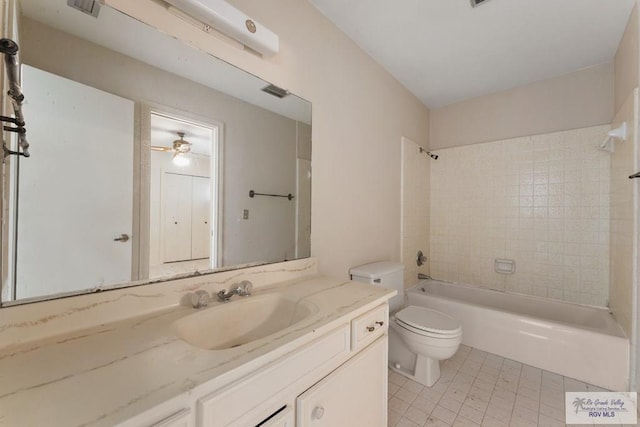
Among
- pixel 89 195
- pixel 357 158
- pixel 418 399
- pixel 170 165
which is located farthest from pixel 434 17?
pixel 418 399

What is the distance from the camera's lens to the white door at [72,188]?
75 centimetres

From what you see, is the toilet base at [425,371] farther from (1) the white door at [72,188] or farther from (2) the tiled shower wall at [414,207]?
(1) the white door at [72,188]

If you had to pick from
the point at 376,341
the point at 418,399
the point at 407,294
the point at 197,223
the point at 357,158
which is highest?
the point at 357,158

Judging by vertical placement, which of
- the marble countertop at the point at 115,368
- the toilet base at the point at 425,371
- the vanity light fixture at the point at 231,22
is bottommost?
the toilet base at the point at 425,371

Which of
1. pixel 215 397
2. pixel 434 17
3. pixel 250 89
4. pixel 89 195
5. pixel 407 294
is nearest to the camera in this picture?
pixel 215 397

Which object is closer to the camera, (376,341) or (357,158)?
(376,341)

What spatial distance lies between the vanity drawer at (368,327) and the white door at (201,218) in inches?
27.6

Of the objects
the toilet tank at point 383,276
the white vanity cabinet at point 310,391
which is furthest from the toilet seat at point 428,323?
the white vanity cabinet at point 310,391

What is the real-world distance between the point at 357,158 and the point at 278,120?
0.72m

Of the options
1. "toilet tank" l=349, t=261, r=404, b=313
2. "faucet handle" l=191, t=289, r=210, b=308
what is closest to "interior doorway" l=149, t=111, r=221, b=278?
"faucet handle" l=191, t=289, r=210, b=308

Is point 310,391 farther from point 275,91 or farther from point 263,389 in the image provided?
point 275,91

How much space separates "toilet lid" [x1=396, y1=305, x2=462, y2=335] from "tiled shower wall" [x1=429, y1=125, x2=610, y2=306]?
47.7 inches

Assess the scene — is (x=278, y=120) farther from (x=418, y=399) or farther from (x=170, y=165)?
(x=418, y=399)

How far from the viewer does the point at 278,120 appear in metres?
1.41
